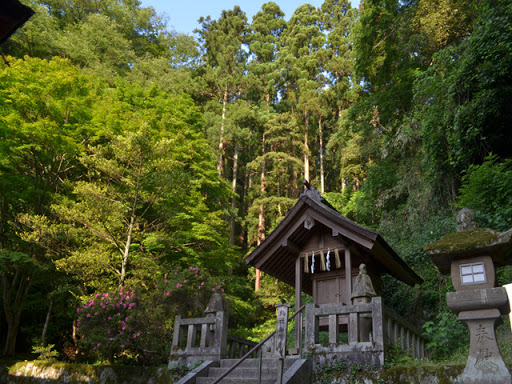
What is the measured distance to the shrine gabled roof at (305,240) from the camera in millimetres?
9180

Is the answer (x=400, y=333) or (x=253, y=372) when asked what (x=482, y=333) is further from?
(x=253, y=372)

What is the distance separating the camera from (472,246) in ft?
17.5

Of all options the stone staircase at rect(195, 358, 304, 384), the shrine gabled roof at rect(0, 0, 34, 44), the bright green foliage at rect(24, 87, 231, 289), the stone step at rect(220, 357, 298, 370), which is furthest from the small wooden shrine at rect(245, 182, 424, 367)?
the shrine gabled roof at rect(0, 0, 34, 44)

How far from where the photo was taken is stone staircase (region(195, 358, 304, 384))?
6633mm

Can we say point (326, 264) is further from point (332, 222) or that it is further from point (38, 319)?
point (38, 319)

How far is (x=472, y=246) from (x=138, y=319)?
7.97m

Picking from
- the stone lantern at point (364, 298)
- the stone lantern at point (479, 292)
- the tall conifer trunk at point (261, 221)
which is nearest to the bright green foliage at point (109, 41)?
the tall conifer trunk at point (261, 221)

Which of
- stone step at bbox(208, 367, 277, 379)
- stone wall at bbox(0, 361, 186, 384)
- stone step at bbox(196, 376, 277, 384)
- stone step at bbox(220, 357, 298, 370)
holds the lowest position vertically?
stone wall at bbox(0, 361, 186, 384)

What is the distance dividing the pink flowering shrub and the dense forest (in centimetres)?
5

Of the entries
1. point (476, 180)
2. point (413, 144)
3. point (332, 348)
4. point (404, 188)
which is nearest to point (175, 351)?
point (332, 348)

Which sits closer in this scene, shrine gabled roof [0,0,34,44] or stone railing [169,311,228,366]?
shrine gabled roof [0,0,34,44]

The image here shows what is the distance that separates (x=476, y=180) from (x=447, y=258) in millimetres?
6797

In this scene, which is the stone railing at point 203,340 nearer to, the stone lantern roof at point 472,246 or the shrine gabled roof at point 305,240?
the shrine gabled roof at point 305,240

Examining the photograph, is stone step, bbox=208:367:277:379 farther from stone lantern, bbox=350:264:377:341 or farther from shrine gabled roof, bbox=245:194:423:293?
shrine gabled roof, bbox=245:194:423:293
